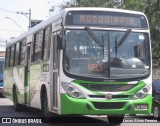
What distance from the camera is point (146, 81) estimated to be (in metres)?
11.3

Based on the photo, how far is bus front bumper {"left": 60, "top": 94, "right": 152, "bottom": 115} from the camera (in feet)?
35.4

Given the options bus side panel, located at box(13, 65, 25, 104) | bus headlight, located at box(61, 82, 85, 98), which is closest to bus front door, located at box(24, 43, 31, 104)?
bus side panel, located at box(13, 65, 25, 104)

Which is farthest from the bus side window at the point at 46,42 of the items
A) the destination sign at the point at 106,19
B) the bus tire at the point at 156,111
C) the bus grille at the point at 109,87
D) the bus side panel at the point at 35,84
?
the bus tire at the point at 156,111

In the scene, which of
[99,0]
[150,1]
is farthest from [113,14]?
[99,0]

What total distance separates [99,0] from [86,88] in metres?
24.2

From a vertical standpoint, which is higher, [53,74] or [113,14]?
[113,14]

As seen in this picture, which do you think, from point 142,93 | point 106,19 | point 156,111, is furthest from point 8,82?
point 142,93

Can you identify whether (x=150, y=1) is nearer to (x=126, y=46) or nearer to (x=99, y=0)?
(x=99, y=0)

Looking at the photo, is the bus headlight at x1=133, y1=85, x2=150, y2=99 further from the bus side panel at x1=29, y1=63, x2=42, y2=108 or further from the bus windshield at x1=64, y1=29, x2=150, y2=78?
the bus side panel at x1=29, y1=63, x2=42, y2=108

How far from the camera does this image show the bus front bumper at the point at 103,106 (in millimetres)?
10781

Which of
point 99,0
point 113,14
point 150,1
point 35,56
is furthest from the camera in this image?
point 99,0

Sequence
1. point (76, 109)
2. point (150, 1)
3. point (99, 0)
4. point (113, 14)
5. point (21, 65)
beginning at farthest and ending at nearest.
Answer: point (99, 0) < point (150, 1) < point (21, 65) < point (113, 14) < point (76, 109)

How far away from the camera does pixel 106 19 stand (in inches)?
457

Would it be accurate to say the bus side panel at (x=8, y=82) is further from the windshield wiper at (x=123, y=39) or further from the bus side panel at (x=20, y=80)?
the windshield wiper at (x=123, y=39)
